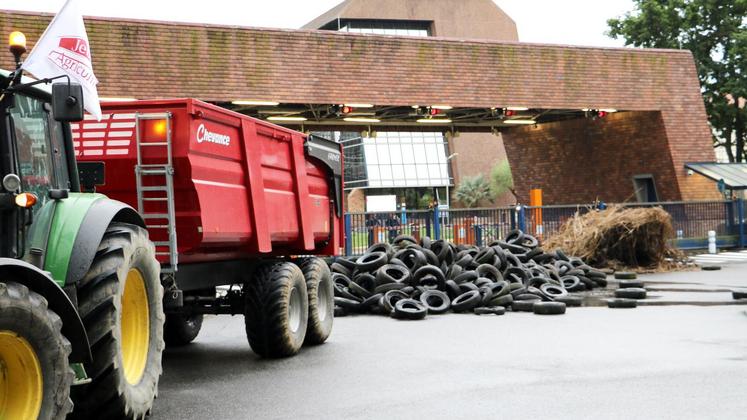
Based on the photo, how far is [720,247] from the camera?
3056 centimetres

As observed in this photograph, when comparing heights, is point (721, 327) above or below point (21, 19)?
below

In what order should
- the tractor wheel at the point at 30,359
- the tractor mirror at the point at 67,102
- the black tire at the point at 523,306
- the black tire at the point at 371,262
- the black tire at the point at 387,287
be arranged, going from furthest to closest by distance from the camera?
1. the black tire at the point at 371,262
2. the black tire at the point at 387,287
3. the black tire at the point at 523,306
4. the tractor mirror at the point at 67,102
5. the tractor wheel at the point at 30,359

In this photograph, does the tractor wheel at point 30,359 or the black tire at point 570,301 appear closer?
the tractor wheel at point 30,359

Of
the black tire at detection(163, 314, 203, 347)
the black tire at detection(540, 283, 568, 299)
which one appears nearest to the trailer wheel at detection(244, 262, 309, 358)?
the black tire at detection(163, 314, 203, 347)

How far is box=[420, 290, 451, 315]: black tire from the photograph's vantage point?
14805mm

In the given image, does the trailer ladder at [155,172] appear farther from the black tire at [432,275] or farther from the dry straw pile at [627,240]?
the dry straw pile at [627,240]

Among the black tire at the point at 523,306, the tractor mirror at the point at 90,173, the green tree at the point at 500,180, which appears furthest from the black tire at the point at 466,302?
the green tree at the point at 500,180

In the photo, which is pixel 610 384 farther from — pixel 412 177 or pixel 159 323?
pixel 412 177

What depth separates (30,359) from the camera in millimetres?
4797

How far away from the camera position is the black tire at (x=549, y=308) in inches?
565

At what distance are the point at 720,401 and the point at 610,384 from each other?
1.08m

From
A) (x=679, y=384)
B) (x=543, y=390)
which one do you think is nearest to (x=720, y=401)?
(x=679, y=384)

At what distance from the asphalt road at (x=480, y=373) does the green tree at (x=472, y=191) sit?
8162 cm

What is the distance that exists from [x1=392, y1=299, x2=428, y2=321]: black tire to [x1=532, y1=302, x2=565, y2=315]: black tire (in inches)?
68.8
